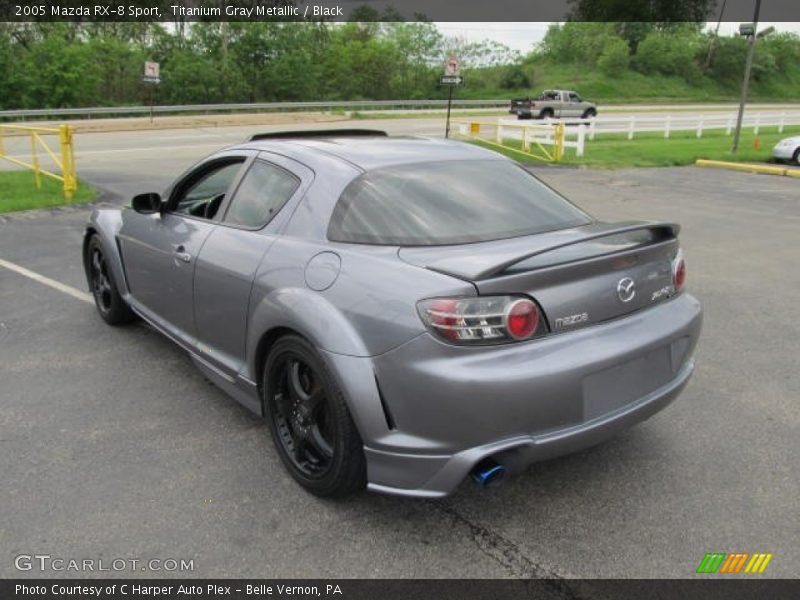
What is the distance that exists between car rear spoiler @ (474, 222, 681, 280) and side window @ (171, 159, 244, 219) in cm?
192

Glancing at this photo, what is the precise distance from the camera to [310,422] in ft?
10.1

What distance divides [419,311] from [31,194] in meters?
11.4

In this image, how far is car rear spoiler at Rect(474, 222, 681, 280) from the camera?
260 cm

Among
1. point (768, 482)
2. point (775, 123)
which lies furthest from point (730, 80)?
point (768, 482)

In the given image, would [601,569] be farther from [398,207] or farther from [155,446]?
[155,446]

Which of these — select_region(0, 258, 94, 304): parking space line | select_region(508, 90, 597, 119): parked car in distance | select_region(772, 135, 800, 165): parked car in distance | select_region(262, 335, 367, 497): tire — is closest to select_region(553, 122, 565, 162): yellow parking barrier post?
select_region(772, 135, 800, 165): parked car in distance

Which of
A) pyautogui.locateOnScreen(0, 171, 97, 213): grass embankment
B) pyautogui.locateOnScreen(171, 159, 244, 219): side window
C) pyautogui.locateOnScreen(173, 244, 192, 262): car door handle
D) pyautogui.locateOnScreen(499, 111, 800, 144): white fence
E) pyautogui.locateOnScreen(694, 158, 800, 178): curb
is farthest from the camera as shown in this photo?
pyautogui.locateOnScreen(499, 111, 800, 144): white fence

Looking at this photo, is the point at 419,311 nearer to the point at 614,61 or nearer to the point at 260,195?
the point at 260,195

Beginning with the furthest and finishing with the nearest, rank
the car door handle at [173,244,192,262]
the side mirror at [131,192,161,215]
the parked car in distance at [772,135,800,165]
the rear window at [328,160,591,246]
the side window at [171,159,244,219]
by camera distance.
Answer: the parked car in distance at [772,135,800,165], the side mirror at [131,192,161,215], the side window at [171,159,244,219], the car door handle at [173,244,192,262], the rear window at [328,160,591,246]

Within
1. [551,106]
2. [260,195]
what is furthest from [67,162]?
[551,106]

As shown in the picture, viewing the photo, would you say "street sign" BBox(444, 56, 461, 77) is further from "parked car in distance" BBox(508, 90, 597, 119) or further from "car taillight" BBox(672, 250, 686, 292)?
"parked car in distance" BBox(508, 90, 597, 119)

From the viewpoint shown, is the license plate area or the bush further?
the bush

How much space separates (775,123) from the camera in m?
29.2

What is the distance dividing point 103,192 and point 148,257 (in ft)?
30.6
